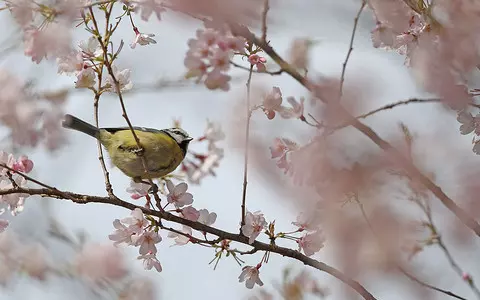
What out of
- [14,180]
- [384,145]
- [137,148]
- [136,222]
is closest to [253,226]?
[136,222]

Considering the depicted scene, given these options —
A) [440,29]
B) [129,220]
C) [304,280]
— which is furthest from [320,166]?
[304,280]

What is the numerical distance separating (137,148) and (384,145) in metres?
2.19

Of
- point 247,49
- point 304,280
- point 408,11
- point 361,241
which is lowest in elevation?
point 361,241

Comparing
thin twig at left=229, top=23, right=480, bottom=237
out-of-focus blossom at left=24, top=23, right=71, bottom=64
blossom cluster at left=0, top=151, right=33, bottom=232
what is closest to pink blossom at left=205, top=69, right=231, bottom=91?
thin twig at left=229, top=23, right=480, bottom=237

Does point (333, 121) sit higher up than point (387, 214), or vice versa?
point (333, 121)

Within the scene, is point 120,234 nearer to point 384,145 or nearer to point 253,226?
point 253,226

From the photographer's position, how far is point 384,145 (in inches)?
83.6

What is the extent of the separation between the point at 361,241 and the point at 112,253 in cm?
182

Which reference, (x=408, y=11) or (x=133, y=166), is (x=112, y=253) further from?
(x=408, y=11)

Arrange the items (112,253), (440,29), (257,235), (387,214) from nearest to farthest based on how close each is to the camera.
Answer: (387,214), (440,29), (257,235), (112,253)

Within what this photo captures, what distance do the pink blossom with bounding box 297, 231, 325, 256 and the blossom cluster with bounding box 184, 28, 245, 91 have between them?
0.95 m

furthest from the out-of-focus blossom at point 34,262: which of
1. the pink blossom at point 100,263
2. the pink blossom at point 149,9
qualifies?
the pink blossom at point 149,9

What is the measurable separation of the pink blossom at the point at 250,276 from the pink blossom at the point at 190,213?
362mm

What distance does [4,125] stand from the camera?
9.04ft
